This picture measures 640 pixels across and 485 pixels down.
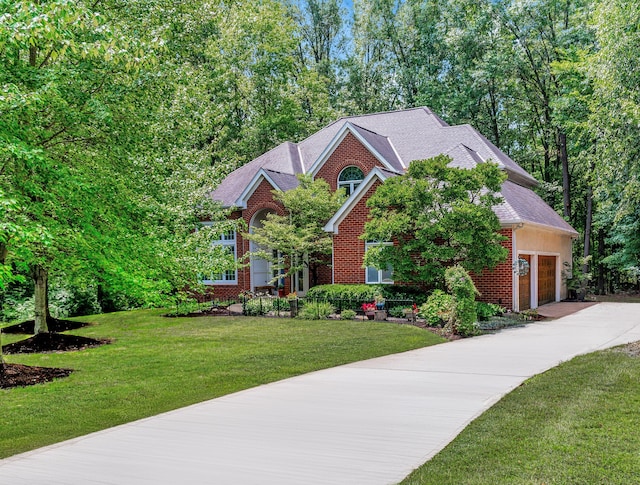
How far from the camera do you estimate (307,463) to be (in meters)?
5.49

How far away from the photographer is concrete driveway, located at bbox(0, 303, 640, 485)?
17.1 ft

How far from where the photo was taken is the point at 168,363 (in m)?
12.0

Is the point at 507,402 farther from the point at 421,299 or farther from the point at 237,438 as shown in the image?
the point at 421,299

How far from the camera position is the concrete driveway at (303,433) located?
522cm

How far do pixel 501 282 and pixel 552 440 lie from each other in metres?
15.7

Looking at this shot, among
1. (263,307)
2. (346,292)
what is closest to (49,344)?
(263,307)

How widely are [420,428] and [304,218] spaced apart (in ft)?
61.6

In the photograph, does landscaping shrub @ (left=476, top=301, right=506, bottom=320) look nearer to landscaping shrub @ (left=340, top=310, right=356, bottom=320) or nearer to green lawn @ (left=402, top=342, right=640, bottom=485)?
landscaping shrub @ (left=340, top=310, right=356, bottom=320)

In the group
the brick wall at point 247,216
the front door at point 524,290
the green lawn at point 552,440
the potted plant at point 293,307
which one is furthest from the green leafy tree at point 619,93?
the brick wall at point 247,216

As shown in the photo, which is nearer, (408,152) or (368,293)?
(368,293)

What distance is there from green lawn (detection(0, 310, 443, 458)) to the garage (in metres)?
11.1

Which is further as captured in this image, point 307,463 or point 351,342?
point 351,342

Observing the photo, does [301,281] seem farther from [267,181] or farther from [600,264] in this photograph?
[600,264]

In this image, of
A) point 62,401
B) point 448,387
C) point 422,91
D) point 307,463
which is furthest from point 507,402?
point 422,91
